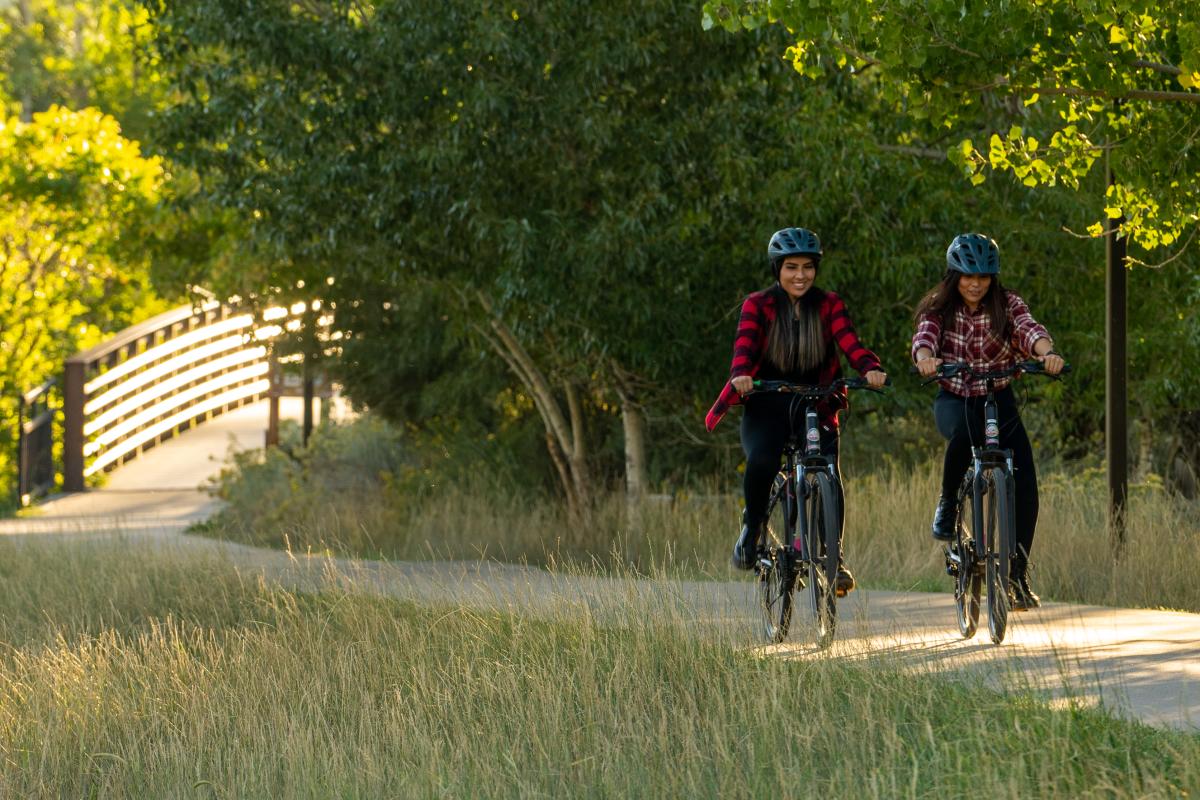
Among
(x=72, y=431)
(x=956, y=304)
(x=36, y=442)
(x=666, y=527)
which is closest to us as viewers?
(x=956, y=304)

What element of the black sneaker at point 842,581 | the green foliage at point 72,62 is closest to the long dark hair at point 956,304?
the black sneaker at point 842,581

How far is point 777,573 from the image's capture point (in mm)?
8047

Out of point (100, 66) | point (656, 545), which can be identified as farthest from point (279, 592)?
point (100, 66)

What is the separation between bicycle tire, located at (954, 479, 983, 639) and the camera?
800cm

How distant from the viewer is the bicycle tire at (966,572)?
315 inches

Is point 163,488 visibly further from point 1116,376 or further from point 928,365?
point 928,365

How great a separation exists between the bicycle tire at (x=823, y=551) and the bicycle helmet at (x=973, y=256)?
3.60 ft

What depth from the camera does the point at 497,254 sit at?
13.8 metres

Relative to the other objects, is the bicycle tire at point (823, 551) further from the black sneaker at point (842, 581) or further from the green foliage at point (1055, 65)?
the green foliage at point (1055, 65)

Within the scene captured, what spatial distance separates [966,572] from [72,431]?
16.3 m

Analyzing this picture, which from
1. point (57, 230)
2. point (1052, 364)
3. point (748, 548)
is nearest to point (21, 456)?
point (57, 230)

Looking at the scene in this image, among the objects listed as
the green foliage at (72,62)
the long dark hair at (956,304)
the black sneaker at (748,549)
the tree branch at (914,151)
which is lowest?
the black sneaker at (748,549)

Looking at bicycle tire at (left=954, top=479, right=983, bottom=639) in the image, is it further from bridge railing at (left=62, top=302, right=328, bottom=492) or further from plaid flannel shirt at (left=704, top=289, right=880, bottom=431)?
bridge railing at (left=62, top=302, right=328, bottom=492)

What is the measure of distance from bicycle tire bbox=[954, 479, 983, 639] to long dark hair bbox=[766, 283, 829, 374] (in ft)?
2.87
